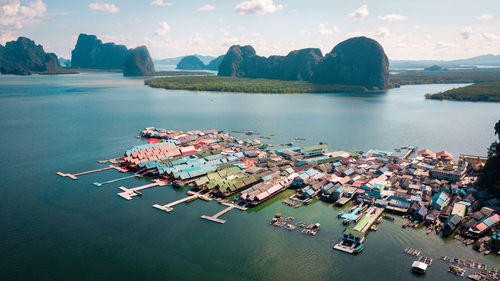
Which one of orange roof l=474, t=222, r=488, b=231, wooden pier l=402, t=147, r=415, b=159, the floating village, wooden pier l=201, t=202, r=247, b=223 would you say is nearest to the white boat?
the floating village

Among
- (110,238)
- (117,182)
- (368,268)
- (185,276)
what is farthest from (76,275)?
(368,268)

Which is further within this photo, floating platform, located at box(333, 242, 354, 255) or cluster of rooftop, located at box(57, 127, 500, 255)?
cluster of rooftop, located at box(57, 127, 500, 255)

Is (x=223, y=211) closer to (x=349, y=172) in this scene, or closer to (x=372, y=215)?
(x=372, y=215)

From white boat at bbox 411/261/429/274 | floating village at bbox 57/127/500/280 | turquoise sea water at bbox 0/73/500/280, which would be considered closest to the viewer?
white boat at bbox 411/261/429/274

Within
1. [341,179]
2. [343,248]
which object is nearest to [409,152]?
[341,179]

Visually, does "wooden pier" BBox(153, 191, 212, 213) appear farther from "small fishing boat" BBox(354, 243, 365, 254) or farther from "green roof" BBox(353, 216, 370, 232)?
"small fishing boat" BBox(354, 243, 365, 254)

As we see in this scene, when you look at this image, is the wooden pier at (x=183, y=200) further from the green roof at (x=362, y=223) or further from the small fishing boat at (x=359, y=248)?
the small fishing boat at (x=359, y=248)

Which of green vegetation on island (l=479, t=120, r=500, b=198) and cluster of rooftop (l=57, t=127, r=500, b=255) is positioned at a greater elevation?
green vegetation on island (l=479, t=120, r=500, b=198)

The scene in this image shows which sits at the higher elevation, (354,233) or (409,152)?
(409,152)

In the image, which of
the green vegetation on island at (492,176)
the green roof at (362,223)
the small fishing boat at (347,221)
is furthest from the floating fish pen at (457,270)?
the green vegetation on island at (492,176)

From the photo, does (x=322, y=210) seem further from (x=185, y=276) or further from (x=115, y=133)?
(x=115, y=133)
